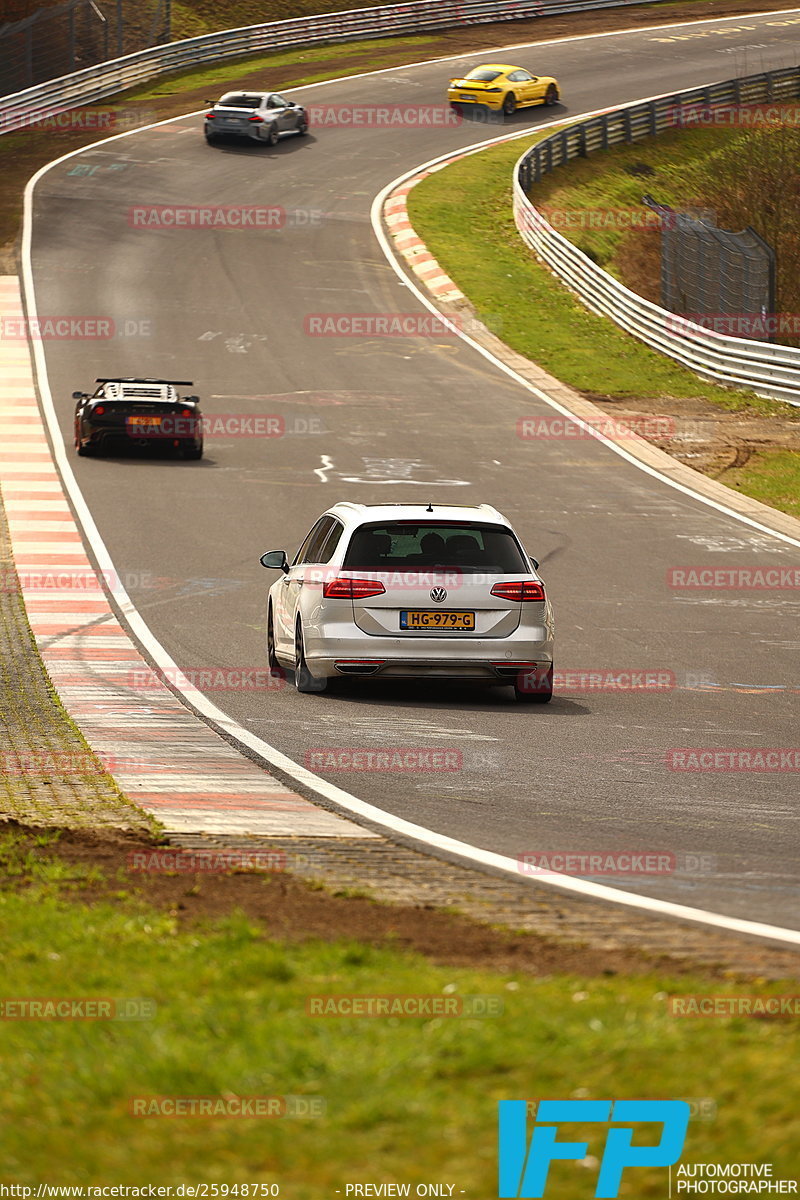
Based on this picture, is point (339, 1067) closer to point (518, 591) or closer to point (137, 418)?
point (518, 591)

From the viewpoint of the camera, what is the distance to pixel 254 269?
138ft

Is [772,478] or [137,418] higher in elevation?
[137,418]

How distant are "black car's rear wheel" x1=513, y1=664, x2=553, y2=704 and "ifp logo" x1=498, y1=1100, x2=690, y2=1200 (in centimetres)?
885

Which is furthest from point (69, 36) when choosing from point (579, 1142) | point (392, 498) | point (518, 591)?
point (579, 1142)

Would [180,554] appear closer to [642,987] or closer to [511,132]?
[642,987]

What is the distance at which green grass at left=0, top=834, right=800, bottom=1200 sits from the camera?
140 inches

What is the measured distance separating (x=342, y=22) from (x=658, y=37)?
1524cm

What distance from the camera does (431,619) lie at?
1237 centimetres

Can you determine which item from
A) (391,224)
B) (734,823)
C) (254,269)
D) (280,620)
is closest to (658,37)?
(391,224)

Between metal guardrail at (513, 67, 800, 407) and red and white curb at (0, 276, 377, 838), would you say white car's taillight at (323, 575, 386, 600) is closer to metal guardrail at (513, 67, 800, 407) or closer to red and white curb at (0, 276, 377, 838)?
red and white curb at (0, 276, 377, 838)

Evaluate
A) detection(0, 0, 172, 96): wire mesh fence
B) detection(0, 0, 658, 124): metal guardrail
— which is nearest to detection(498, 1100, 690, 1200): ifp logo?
detection(0, 0, 658, 124): metal guardrail

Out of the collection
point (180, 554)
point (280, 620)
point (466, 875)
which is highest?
point (466, 875)

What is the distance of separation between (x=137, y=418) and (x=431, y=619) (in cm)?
1538

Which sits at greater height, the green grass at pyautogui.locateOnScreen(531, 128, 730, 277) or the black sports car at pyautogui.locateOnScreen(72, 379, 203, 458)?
the green grass at pyautogui.locateOnScreen(531, 128, 730, 277)
